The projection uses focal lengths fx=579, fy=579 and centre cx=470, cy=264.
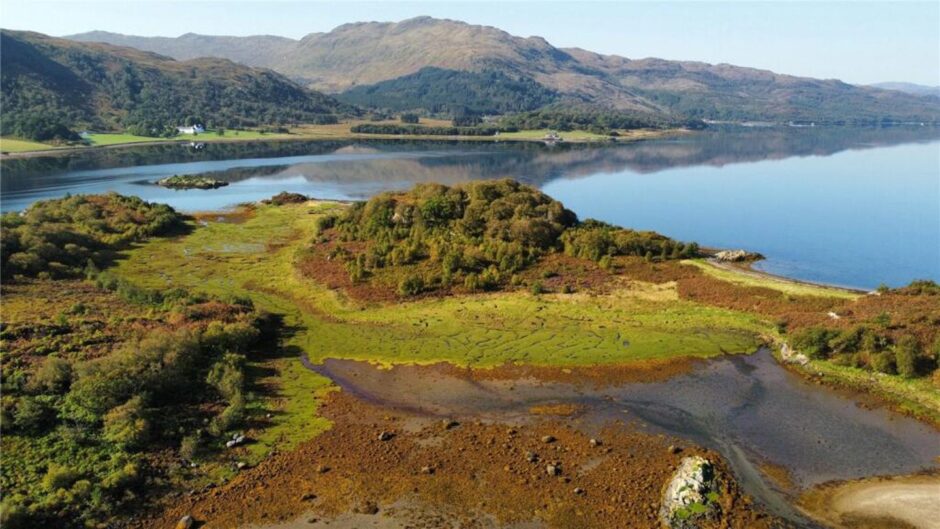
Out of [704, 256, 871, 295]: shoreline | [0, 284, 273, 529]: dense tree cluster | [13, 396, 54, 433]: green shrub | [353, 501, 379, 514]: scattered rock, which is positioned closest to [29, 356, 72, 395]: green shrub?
[0, 284, 273, 529]: dense tree cluster

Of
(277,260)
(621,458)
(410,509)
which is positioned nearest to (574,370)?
(621,458)

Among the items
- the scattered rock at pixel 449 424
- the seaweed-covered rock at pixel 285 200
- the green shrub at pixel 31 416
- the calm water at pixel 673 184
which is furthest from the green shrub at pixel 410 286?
the seaweed-covered rock at pixel 285 200

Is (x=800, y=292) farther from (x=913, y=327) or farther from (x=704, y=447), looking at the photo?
(x=704, y=447)

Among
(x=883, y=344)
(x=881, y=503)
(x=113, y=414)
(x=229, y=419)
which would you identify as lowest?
(x=881, y=503)

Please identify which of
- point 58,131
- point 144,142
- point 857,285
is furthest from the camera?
point 144,142

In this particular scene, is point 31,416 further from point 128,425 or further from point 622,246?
point 622,246

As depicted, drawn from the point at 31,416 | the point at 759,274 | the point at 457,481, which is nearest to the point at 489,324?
the point at 457,481

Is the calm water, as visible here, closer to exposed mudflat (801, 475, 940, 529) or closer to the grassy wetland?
the grassy wetland

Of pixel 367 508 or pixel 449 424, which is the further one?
pixel 449 424
